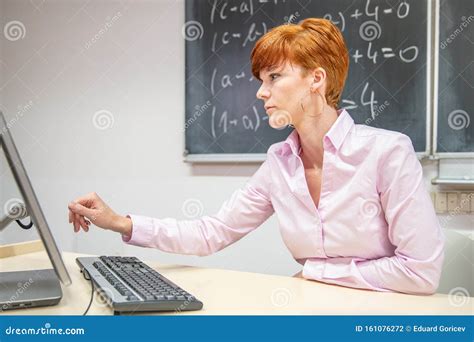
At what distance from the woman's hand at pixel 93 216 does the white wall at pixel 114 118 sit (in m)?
1.06

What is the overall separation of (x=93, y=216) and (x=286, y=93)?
59 centimetres

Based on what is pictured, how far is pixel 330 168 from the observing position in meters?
1.17

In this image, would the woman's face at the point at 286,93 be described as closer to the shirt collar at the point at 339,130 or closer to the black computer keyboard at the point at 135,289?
the shirt collar at the point at 339,130

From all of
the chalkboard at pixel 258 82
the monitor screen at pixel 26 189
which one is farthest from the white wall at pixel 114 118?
the monitor screen at pixel 26 189

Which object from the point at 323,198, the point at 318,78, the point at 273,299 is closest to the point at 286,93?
the point at 318,78

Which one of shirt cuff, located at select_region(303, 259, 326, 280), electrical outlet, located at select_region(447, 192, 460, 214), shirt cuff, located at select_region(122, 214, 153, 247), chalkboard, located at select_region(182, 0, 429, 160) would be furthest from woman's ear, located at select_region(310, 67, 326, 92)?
electrical outlet, located at select_region(447, 192, 460, 214)

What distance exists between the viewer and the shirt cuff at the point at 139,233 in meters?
1.29

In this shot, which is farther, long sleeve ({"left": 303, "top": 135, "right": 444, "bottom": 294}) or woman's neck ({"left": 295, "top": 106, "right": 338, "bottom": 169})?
woman's neck ({"left": 295, "top": 106, "right": 338, "bottom": 169})

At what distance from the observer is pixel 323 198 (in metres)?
1.18

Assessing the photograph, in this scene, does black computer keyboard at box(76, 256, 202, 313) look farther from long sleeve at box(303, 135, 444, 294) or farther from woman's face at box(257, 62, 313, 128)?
woman's face at box(257, 62, 313, 128)

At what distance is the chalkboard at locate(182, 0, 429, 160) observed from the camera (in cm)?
195

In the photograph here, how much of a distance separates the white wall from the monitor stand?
1288 millimetres

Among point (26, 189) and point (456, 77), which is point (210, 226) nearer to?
point (26, 189)

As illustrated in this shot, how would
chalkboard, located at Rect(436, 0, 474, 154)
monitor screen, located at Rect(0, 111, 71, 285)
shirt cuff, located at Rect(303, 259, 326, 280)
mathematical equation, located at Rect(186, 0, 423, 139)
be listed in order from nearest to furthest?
monitor screen, located at Rect(0, 111, 71, 285)
shirt cuff, located at Rect(303, 259, 326, 280)
chalkboard, located at Rect(436, 0, 474, 154)
mathematical equation, located at Rect(186, 0, 423, 139)
